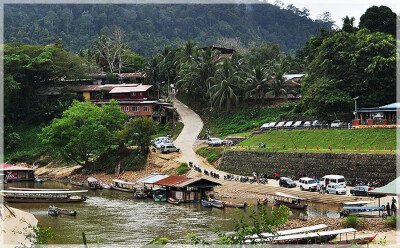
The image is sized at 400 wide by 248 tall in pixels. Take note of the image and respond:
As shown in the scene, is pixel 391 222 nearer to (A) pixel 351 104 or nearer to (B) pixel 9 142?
(A) pixel 351 104

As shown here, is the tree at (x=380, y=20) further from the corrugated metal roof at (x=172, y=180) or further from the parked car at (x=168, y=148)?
the corrugated metal roof at (x=172, y=180)

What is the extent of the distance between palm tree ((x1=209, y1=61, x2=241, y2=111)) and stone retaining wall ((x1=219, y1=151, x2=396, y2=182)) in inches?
644

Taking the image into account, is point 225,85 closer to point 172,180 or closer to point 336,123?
point 336,123

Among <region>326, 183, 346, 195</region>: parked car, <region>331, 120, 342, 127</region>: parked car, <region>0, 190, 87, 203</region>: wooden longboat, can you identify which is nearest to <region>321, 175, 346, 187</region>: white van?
<region>326, 183, 346, 195</region>: parked car

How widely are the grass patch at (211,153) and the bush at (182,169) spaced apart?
358 cm

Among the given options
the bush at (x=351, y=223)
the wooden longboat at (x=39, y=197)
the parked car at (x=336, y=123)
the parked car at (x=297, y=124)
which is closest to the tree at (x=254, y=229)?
the bush at (x=351, y=223)

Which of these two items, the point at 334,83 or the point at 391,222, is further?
the point at 334,83

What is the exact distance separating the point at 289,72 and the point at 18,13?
121611 millimetres

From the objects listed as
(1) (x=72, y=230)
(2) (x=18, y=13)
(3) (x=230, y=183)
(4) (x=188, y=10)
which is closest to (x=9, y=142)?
(3) (x=230, y=183)

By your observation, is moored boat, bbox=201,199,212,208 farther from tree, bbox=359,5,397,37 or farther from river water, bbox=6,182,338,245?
tree, bbox=359,5,397,37

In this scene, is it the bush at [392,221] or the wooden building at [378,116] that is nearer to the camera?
the bush at [392,221]

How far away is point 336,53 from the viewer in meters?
61.6

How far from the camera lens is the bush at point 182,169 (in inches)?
2128

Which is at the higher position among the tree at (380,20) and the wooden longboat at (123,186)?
the tree at (380,20)
